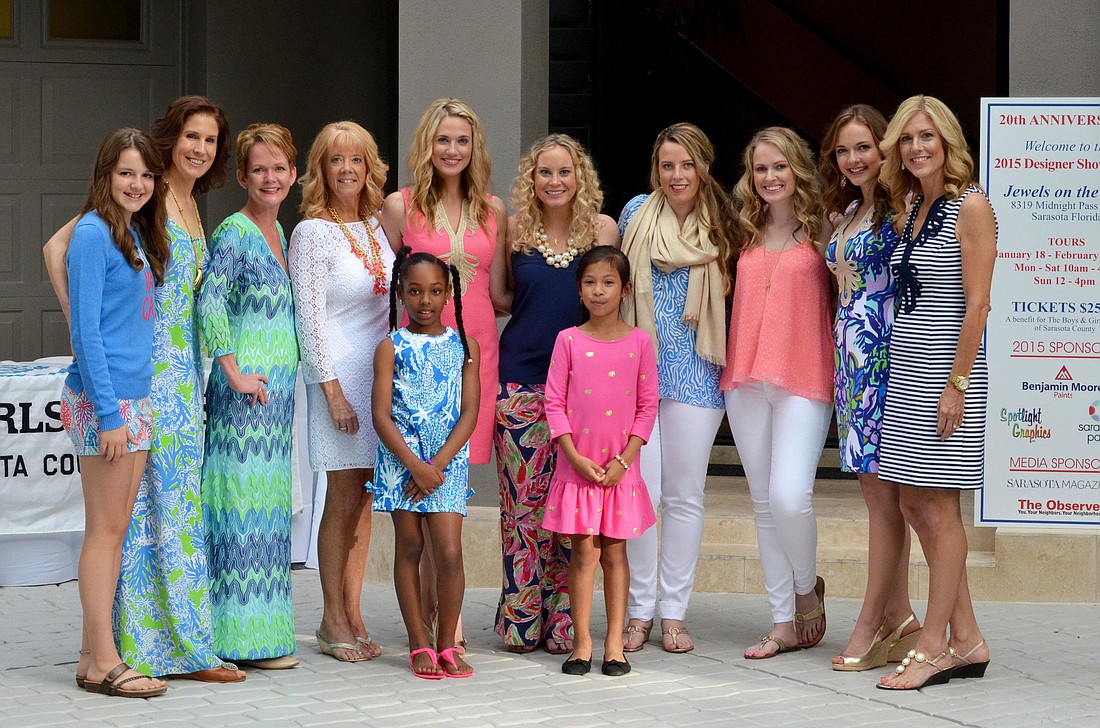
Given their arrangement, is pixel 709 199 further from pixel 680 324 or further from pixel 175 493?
pixel 175 493

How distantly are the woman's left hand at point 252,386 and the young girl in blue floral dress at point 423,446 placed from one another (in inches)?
15.3

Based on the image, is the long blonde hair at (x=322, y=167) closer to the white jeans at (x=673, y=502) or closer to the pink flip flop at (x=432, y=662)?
the white jeans at (x=673, y=502)

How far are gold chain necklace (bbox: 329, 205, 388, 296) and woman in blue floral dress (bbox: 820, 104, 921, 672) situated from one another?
5.41ft

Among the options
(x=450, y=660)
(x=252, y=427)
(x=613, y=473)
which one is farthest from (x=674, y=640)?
(x=252, y=427)

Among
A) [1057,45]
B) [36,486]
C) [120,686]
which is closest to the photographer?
[120,686]

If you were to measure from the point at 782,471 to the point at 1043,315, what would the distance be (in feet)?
5.65

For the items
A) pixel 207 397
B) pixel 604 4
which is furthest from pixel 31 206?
pixel 207 397

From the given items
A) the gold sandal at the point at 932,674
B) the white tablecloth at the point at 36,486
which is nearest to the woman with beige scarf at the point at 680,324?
the gold sandal at the point at 932,674

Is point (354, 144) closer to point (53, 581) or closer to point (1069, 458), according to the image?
point (53, 581)

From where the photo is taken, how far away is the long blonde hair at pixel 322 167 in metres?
5.28

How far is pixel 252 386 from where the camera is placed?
5031mm

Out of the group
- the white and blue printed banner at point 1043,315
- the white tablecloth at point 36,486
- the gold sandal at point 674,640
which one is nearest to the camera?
the gold sandal at point 674,640

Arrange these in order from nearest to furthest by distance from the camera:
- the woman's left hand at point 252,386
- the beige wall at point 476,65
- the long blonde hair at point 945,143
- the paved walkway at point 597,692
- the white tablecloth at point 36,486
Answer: the paved walkway at point 597,692 → the long blonde hair at point 945,143 → the woman's left hand at point 252,386 → the white tablecloth at point 36,486 → the beige wall at point 476,65

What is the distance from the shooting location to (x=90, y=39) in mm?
9234
